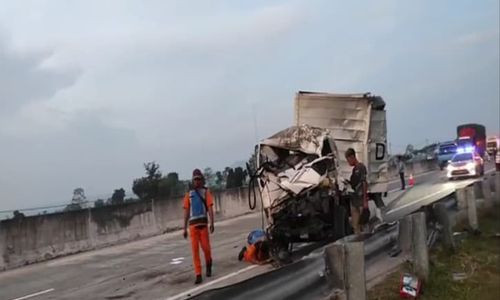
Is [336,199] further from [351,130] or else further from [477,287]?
[477,287]

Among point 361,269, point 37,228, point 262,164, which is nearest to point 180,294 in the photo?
point 262,164

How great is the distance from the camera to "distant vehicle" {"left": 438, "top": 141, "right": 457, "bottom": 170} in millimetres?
49500

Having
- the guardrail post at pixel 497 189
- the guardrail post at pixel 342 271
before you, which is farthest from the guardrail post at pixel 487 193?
the guardrail post at pixel 342 271

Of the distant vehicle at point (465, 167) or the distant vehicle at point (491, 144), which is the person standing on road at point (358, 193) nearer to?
the distant vehicle at point (465, 167)

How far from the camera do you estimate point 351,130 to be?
14102 millimetres

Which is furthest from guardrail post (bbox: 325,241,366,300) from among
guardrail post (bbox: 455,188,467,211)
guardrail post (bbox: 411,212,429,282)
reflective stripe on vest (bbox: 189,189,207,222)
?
guardrail post (bbox: 455,188,467,211)

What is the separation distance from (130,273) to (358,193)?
4.85 m

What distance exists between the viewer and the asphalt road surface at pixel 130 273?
32.7 feet

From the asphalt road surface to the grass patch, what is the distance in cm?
299

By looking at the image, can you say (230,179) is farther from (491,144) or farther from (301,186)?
(491,144)

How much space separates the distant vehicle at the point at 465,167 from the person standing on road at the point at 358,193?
22.6 m

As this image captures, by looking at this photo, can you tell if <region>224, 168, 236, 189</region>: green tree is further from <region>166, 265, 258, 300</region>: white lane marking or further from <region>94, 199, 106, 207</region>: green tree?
<region>166, 265, 258, 300</region>: white lane marking

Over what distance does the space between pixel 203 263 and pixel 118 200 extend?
1028 centimetres

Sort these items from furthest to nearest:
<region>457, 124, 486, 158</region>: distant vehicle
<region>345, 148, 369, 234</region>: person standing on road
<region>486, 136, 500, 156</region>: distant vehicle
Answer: <region>486, 136, 500, 156</region>: distant vehicle < <region>457, 124, 486, 158</region>: distant vehicle < <region>345, 148, 369, 234</region>: person standing on road
